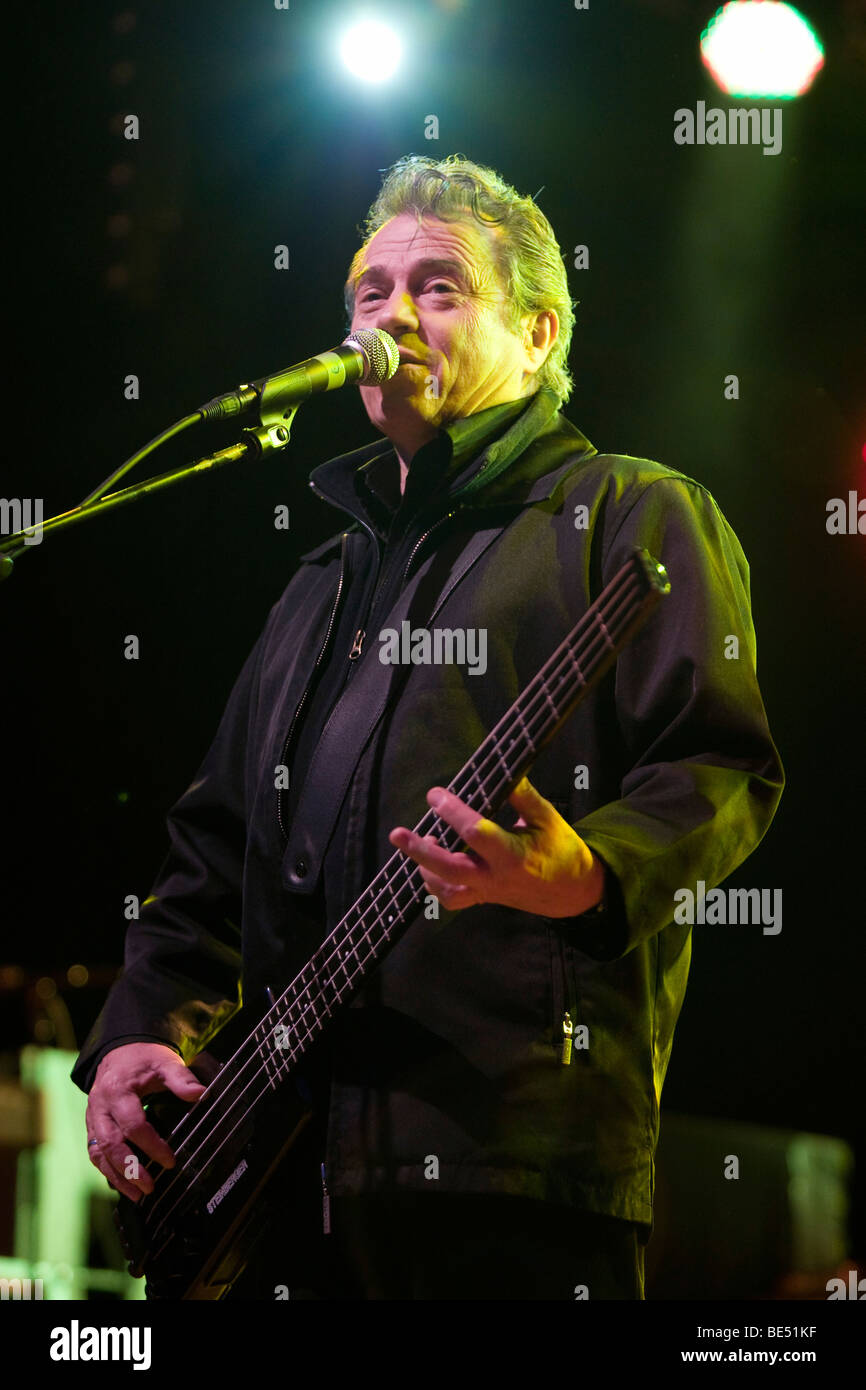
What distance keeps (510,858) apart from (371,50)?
2.48m

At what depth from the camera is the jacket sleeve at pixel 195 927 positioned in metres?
2.25

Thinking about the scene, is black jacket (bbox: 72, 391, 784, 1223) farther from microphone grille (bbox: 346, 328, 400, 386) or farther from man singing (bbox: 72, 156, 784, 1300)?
microphone grille (bbox: 346, 328, 400, 386)

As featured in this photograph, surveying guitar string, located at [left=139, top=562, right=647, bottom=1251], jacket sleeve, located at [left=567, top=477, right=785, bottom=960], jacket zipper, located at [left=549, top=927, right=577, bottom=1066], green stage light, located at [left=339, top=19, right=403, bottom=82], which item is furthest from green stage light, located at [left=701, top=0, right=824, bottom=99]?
jacket zipper, located at [left=549, top=927, right=577, bottom=1066]

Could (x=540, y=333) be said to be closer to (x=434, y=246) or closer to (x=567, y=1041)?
(x=434, y=246)

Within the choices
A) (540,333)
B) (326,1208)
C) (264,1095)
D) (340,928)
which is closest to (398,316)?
(540,333)

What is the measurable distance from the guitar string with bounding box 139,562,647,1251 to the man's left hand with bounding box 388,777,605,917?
0.36ft

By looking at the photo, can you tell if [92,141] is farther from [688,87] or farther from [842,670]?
[842,670]

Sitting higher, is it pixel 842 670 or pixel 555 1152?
pixel 842 670

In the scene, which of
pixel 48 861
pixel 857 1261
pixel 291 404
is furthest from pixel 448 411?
pixel 857 1261

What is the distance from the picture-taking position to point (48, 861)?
3.61 metres

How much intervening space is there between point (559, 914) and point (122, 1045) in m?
1.00

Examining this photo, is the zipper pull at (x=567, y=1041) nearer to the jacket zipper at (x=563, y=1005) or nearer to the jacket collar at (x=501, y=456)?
the jacket zipper at (x=563, y=1005)

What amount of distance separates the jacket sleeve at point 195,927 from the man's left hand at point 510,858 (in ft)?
2.93

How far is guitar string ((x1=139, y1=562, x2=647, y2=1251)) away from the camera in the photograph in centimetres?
156
